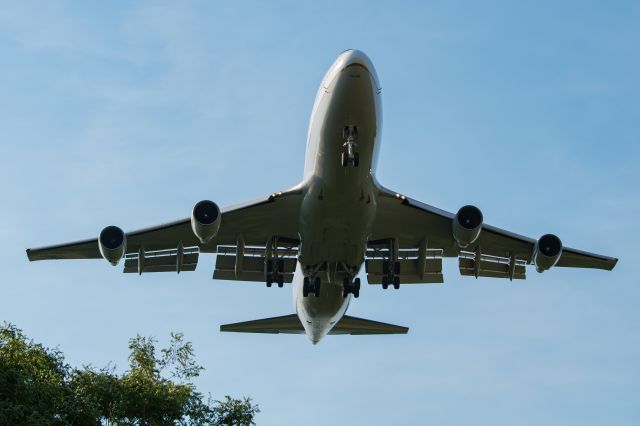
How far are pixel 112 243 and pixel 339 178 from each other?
6.84m

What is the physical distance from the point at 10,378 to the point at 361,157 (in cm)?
1412

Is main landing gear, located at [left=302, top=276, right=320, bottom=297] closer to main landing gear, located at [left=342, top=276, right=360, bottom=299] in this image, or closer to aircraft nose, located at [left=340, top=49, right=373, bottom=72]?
main landing gear, located at [left=342, top=276, right=360, bottom=299]

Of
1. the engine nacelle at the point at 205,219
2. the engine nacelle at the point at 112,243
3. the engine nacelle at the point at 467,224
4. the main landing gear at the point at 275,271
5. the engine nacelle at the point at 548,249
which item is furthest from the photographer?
the main landing gear at the point at 275,271

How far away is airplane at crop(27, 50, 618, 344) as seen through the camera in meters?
25.0

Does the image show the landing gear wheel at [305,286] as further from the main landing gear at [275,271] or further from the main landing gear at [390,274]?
the main landing gear at [390,274]

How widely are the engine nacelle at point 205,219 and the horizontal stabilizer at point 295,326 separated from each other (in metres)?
6.33

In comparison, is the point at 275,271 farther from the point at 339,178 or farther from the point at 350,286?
the point at 339,178

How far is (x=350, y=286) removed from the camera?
28641mm

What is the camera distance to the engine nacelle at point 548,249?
28750 millimetres

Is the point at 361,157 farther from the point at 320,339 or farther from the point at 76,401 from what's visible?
the point at 76,401

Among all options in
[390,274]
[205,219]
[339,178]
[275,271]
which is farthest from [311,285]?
[339,178]

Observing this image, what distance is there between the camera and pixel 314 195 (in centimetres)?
2609

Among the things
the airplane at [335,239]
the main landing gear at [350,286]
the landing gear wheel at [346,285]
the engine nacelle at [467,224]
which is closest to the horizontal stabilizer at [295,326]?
the airplane at [335,239]

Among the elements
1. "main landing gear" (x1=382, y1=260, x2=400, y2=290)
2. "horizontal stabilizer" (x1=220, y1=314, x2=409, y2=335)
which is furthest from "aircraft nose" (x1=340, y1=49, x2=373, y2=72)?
"horizontal stabilizer" (x1=220, y1=314, x2=409, y2=335)
